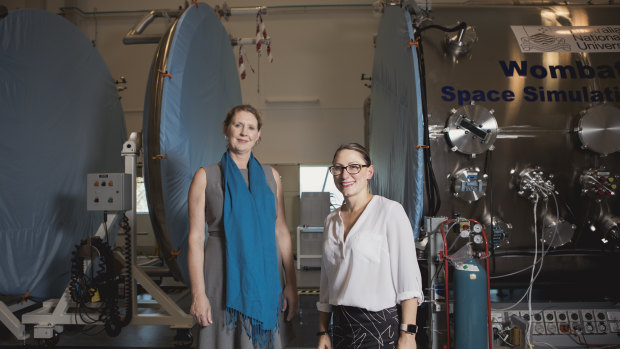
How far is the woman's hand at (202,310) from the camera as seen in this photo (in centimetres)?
142

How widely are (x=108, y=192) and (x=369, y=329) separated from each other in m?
2.33

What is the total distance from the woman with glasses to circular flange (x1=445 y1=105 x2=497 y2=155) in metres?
1.50

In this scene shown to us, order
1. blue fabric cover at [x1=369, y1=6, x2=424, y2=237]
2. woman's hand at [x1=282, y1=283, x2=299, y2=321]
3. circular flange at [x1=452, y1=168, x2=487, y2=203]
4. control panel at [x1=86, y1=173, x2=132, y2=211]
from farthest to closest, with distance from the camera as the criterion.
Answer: control panel at [x1=86, y1=173, x2=132, y2=211] < circular flange at [x1=452, y1=168, x2=487, y2=203] < blue fabric cover at [x1=369, y1=6, x2=424, y2=237] < woman's hand at [x1=282, y1=283, x2=299, y2=321]

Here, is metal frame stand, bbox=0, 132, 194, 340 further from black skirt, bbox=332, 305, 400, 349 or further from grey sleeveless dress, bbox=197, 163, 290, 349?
black skirt, bbox=332, 305, 400, 349

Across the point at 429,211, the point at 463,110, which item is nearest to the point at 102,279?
the point at 429,211

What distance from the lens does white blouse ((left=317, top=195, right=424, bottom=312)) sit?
1298 mm

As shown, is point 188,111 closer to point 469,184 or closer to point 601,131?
point 469,184

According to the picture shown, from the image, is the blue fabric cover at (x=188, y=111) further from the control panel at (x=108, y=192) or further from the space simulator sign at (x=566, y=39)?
the space simulator sign at (x=566, y=39)

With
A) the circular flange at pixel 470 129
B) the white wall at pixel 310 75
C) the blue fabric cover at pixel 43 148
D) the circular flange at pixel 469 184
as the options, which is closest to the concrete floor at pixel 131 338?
the blue fabric cover at pixel 43 148

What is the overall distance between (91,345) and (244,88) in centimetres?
567

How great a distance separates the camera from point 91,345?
292cm

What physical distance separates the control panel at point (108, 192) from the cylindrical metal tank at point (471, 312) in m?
2.50

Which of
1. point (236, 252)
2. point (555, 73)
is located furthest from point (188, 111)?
point (555, 73)

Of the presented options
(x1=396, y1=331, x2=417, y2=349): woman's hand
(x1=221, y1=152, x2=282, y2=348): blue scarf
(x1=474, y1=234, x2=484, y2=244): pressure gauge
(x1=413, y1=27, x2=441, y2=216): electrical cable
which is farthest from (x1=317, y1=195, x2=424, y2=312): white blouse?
(x1=413, y1=27, x2=441, y2=216): electrical cable
